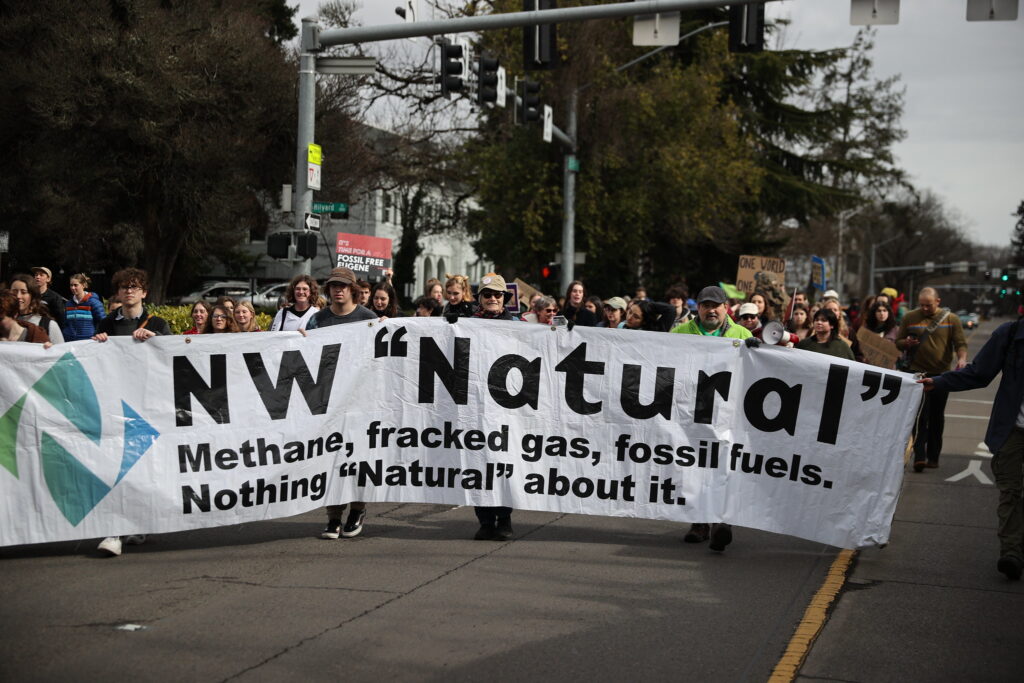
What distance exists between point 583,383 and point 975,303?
186316 mm

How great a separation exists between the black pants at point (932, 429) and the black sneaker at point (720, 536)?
510cm

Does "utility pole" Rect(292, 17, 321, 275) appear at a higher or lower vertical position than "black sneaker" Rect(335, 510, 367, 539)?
higher

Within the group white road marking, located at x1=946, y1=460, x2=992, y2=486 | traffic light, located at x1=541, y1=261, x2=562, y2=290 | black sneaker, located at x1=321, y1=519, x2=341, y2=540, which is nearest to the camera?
black sneaker, located at x1=321, y1=519, x2=341, y2=540

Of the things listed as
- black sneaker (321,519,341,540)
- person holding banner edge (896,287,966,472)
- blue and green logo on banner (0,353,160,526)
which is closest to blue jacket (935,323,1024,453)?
black sneaker (321,519,341,540)

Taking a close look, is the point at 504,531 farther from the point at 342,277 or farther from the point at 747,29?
the point at 747,29

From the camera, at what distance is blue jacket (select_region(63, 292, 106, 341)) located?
553 inches

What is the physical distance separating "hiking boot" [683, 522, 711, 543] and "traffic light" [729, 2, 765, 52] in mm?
7356

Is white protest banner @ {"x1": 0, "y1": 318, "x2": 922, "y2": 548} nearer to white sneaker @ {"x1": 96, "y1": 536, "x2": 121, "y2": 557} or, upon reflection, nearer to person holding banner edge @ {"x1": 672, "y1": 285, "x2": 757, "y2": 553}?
white sneaker @ {"x1": 96, "y1": 536, "x2": 121, "y2": 557}

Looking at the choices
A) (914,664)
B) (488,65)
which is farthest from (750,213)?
(914,664)

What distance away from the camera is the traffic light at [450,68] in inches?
678

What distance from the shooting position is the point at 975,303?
181625mm

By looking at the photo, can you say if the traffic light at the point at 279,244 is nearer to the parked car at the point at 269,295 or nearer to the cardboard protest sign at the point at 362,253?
the cardboard protest sign at the point at 362,253

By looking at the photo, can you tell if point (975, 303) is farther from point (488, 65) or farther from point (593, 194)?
point (488, 65)

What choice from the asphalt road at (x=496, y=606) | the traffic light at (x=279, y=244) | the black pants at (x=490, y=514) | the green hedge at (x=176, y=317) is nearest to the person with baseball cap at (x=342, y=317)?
the asphalt road at (x=496, y=606)
